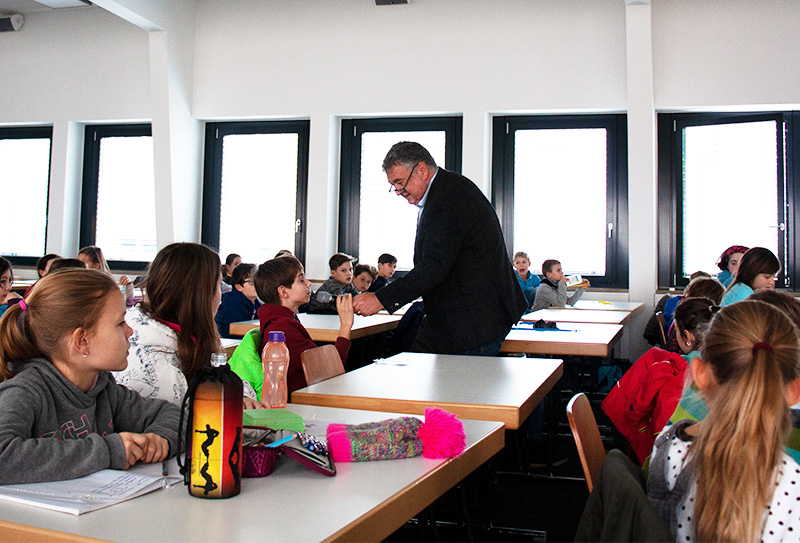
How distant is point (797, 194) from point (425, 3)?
3952mm

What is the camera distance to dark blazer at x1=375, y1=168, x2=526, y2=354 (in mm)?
2871

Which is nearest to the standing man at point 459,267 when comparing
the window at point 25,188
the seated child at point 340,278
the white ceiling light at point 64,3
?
the seated child at point 340,278

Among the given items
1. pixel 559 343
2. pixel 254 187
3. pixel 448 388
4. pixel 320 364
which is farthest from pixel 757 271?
A: pixel 254 187

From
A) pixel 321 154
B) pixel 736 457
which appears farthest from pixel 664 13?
pixel 736 457

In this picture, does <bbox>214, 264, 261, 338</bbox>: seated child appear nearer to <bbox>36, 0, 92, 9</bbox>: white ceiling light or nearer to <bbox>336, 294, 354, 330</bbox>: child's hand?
<bbox>336, 294, 354, 330</bbox>: child's hand

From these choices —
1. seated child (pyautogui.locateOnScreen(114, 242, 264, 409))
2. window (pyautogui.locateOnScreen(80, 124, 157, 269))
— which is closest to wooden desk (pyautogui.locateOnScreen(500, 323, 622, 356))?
seated child (pyautogui.locateOnScreen(114, 242, 264, 409))

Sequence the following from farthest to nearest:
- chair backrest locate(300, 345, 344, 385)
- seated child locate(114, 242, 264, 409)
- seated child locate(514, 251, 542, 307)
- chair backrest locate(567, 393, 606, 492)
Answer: seated child locate(514, 251, 542, 307)
chair backrest locate(300, 345, 344, 385)
seated child locate(114, 242, 264, 409)
chair backrest locate(567, 393, 606, 492)

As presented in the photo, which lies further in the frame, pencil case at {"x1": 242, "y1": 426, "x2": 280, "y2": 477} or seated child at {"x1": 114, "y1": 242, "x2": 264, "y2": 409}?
seated child at {"x1": 114, "y1": 242, "x2": 264, "y2": 409}

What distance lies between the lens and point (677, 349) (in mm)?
3207

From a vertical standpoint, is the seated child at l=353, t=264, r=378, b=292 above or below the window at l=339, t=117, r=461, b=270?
below

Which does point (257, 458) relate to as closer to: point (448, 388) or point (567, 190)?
point (448, 388)

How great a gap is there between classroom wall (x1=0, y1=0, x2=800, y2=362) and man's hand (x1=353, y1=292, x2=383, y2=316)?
4.50m

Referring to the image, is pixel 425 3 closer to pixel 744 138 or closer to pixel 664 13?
pixel 664 13

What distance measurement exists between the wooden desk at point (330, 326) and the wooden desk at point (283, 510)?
2.27 metres
